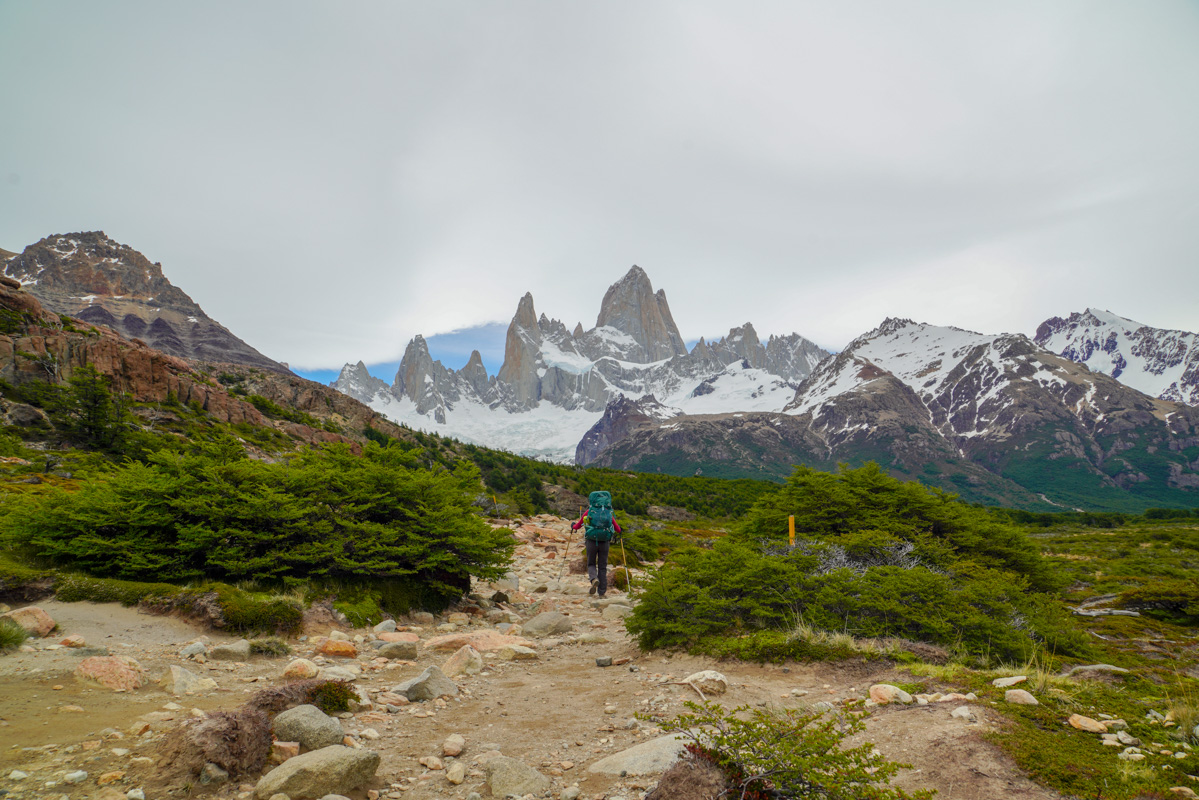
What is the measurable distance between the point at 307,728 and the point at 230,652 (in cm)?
361

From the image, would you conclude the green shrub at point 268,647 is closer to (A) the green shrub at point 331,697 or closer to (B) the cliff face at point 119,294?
(A) the green shrub at point 331,697

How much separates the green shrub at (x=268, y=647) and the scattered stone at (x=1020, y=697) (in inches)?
374

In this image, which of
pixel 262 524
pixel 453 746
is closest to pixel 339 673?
pixel 453 746

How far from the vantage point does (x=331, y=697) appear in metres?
6.17

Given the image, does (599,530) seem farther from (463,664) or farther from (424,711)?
(424,711)

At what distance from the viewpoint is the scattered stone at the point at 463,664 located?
333 inches

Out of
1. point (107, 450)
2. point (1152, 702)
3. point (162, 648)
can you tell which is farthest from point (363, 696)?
point (107, 450)

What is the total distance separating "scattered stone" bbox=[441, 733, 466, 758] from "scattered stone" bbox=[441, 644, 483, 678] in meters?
2.81

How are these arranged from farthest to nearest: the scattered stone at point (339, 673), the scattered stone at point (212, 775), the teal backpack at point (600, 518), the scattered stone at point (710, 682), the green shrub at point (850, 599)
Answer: the teal backpack at point (600, 518) → the green shrub at point (850, 599) → the scattered stone at point (339, 673) → the scattered stone at point (710, 682) → the scattered stone at point (212, 775)

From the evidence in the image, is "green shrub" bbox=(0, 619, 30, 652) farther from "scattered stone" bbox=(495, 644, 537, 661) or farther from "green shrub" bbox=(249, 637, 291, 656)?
"scattered stone" bbox=(495, 644, 537, 661)

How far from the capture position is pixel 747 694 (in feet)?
22.4

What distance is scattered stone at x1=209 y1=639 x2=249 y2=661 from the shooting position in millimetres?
7707

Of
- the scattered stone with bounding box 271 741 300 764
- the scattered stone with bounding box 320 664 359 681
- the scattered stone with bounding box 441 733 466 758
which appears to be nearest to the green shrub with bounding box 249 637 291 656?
the scattered stone with bounding box 320 664 359 681

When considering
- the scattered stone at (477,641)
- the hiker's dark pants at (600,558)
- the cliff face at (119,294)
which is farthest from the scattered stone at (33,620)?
the cliff face at (119,294)
